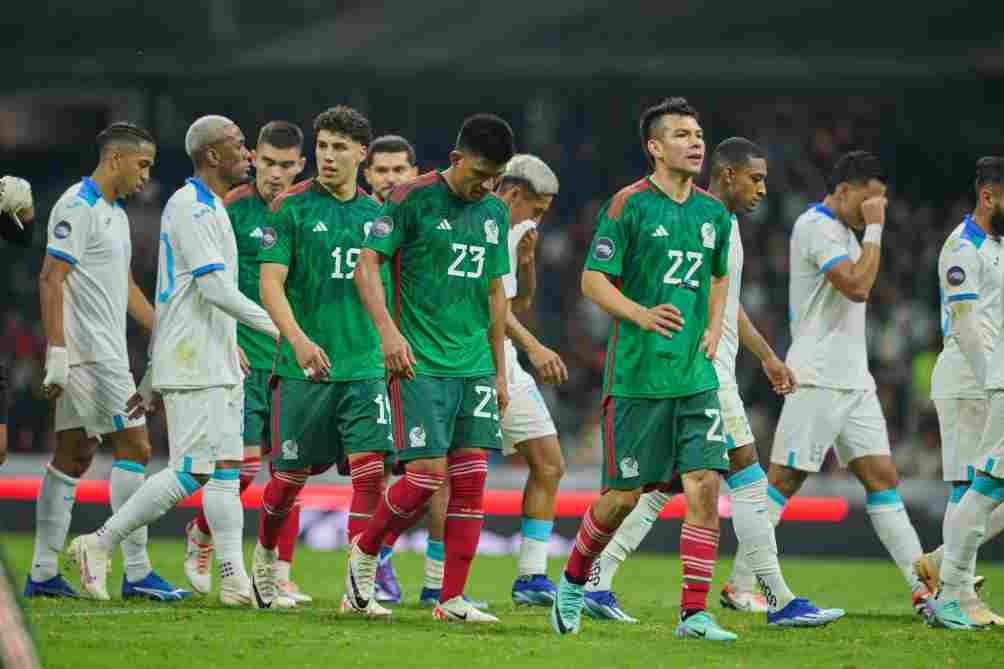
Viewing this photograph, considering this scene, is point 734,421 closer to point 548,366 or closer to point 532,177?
point 548,366

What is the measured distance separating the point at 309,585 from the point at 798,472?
3.66 metres

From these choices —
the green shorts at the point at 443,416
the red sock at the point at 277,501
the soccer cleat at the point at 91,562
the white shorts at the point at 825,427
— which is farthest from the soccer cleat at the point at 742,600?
the soccer cleat at the point at 91,562

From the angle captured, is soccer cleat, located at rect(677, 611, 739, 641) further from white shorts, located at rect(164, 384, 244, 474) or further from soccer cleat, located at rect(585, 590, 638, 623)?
white shorts, located at rect(164, 384, 244, 474)

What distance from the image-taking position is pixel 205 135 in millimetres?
10570

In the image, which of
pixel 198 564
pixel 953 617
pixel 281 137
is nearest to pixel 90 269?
pixel 281 137

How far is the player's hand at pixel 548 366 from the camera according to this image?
35.4ft

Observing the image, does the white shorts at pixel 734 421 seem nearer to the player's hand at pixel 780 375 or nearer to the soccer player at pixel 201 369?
the player's hand at pixel 780 375

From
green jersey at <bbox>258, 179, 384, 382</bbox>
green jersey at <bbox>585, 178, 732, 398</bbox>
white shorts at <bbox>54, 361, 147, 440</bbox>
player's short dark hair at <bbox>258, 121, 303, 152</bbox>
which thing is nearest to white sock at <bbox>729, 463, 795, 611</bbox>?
green jersey at <bbox>585, 178, 732, 398</bbox>

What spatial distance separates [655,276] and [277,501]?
8.99ft

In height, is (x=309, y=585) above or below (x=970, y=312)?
below

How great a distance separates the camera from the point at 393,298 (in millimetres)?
9805

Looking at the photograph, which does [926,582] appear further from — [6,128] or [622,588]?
[6,128]

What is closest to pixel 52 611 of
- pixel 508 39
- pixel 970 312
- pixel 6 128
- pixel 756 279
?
pixel 970 312

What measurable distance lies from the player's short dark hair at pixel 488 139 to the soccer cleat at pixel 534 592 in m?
3.26
